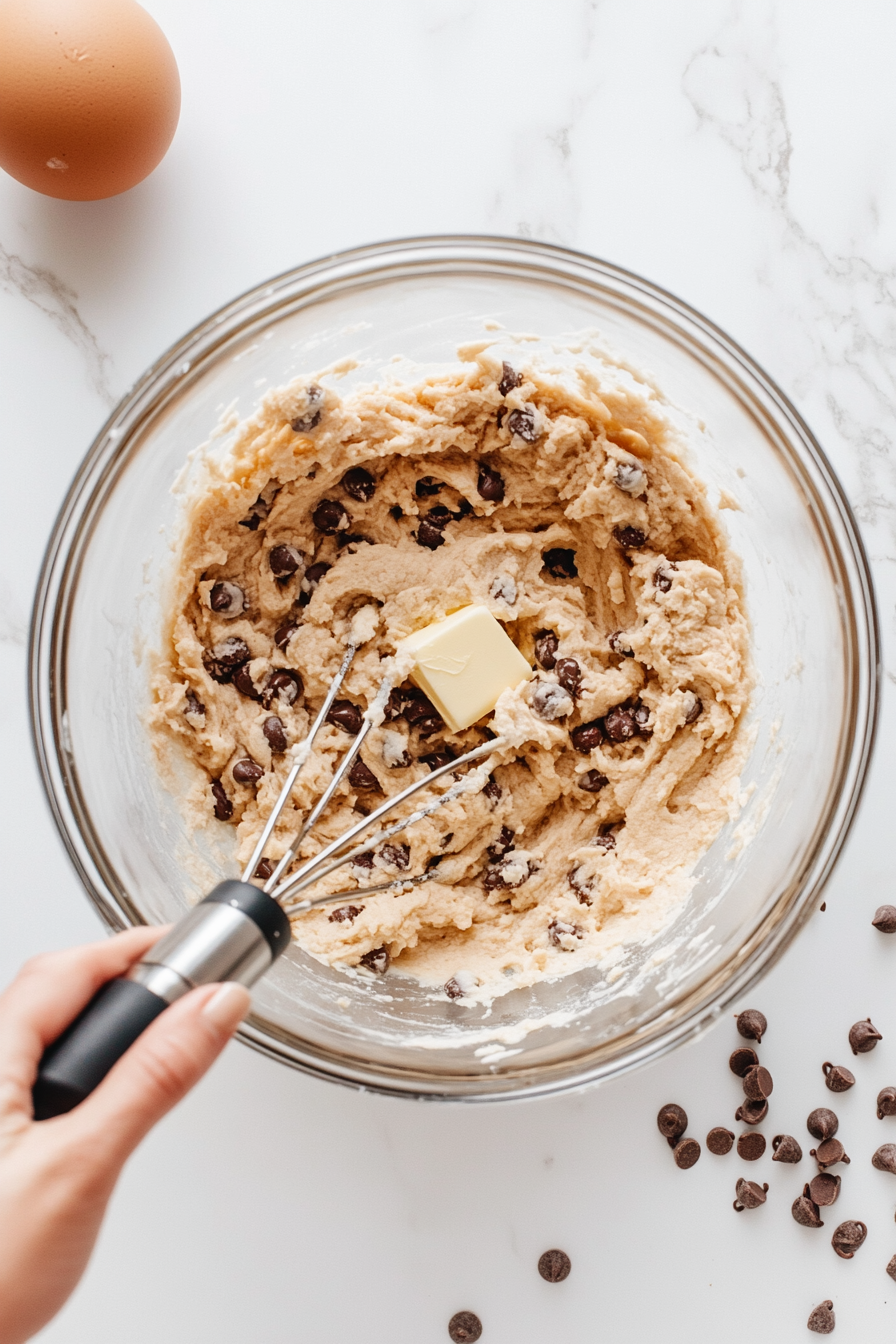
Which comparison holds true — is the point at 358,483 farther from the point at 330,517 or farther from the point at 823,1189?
the point at 823,1189

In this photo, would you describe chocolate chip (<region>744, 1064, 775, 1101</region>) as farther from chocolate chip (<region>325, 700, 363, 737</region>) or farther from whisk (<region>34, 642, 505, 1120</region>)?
whisk (<region>34, 642, 505, 1120</region>)

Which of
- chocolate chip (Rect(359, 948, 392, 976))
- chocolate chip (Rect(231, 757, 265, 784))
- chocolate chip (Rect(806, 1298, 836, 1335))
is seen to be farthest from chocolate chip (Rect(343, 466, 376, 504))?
chocolate chip (Rect(806, 1298, 836, 1335))

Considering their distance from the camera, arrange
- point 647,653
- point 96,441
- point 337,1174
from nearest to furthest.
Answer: point 96,441, point 647,653, point 337,1174

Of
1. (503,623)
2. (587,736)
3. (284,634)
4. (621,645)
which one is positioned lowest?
(587,736)

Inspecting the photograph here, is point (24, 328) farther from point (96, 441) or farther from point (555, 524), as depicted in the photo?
point (555, 524)

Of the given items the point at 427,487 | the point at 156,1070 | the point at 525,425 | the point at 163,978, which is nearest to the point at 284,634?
the point at 427,487

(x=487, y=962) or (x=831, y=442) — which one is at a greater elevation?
(x=831, y=442)

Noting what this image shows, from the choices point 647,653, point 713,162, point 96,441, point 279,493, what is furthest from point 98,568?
point 713,162
